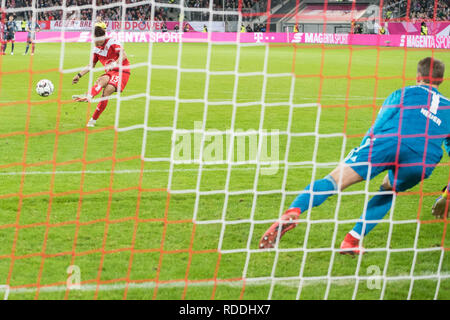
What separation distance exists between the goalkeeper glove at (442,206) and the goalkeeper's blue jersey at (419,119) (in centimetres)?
63

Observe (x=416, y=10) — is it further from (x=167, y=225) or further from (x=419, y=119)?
(x=167, y=225)

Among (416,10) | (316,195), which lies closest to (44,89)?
(316,195)

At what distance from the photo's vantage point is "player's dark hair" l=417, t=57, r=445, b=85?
4.77 meters

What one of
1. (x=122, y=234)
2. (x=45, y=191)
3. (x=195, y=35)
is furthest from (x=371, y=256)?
(x=195, y=35)

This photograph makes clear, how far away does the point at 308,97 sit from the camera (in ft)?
47.0

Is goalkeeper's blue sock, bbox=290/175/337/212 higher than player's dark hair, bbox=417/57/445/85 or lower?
lower

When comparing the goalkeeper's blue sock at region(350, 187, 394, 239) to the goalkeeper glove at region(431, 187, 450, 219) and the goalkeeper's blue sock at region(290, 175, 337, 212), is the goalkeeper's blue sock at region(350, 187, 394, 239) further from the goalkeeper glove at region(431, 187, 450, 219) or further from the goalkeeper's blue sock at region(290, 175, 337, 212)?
the goalkeeper glove at region(431, 187, 450, 219)

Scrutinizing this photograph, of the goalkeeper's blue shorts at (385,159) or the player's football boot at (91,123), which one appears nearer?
the goalkeeper's blue shorts at (385,159)

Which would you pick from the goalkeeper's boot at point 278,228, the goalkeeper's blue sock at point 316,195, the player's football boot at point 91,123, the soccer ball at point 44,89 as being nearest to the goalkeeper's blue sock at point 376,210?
the goalkeeper's blue sock at point 316,195

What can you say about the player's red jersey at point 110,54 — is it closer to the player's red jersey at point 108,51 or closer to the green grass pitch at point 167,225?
the player's red jersey at point 108,51

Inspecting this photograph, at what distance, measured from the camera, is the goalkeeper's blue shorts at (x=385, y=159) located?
4711mm

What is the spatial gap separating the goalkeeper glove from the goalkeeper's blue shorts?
0.68m

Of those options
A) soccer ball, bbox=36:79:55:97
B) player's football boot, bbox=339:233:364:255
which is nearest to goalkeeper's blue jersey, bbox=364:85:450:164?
player's football boot, bbox=339:233:364:255

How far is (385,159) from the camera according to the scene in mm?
4750
